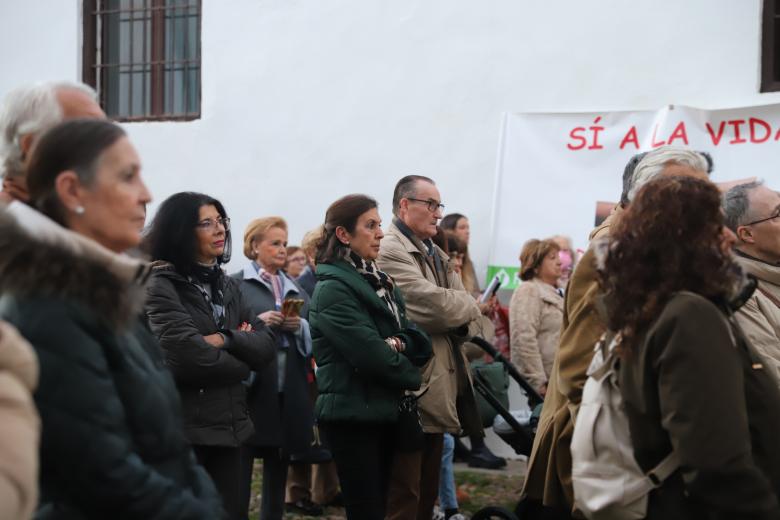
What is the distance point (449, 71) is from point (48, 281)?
6589 mm

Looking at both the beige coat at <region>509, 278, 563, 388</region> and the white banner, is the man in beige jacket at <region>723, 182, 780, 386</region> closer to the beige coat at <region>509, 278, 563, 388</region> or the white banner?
the beige coat at <region>509, 278, 563, 388</region>

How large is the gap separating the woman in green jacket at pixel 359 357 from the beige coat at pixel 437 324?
388 millimetres

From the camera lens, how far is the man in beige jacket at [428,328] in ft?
16.6

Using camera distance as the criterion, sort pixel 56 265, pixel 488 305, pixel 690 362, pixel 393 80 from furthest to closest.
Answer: pixel 393 80 → pixel 488 305 → pixel 690 362 → pixel 56 265

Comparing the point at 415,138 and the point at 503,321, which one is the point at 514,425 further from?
the point at 415,138

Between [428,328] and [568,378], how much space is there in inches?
82.8

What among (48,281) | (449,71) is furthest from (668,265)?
(449,71)

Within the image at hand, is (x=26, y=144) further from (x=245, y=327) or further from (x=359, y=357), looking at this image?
(x=245, y=327)

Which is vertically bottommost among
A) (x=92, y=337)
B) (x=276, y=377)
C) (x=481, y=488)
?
(x=481, y=488)

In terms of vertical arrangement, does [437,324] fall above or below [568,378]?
below

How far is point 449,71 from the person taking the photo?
332 inches

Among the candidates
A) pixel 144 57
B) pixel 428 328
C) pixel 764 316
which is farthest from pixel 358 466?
pixel 144 57

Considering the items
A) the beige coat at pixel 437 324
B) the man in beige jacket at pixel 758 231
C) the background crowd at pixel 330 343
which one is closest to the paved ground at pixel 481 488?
the beige coat at pixel 437 324

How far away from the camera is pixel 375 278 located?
489cm
